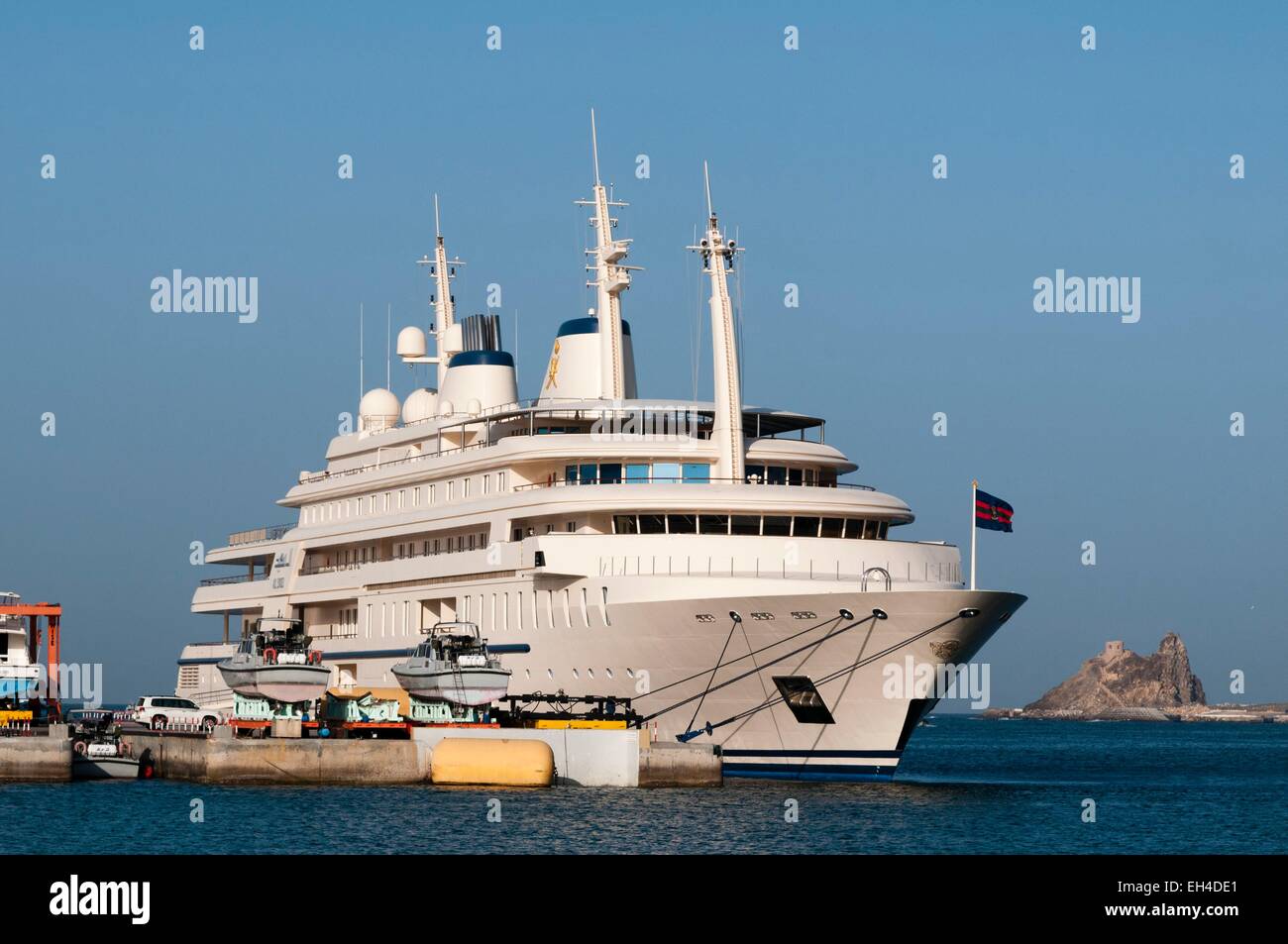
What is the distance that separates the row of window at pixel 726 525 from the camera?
5159cm

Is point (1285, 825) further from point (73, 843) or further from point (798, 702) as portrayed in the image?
point (73, 843)

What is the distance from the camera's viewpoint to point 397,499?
6359 cm

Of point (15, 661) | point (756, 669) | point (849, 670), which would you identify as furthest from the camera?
point (15, 661)

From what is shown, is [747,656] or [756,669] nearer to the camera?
[747,656]

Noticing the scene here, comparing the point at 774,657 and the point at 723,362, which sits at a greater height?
the point at 723,362

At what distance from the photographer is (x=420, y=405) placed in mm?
70062

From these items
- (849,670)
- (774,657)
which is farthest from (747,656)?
(849,670)

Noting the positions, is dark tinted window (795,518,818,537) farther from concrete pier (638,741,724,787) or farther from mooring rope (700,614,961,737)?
concrete pier (638,741,724,787)

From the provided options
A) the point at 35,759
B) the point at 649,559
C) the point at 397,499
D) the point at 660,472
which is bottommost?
the point at 35,759

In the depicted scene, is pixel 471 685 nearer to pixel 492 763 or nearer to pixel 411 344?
pixel 492 763

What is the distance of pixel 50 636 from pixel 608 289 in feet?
70.5

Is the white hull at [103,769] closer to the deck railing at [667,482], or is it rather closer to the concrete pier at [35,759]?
the concrete pier at [35,759]

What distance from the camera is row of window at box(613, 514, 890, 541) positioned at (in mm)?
51594

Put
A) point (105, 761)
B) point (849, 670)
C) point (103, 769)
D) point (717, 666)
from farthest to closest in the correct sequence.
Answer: point (105, 761) → point (103, 769) → point (717, 666) → point (849, 670)
